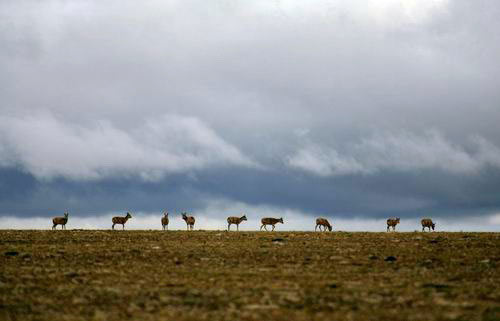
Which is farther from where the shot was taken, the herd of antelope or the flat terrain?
the herd of antelope

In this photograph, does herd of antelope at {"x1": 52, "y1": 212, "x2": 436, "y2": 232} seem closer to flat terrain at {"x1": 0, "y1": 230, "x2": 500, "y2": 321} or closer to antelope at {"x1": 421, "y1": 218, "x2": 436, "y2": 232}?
antelope at {"x1": 421, "y1": 218, "x2": 436, "y2": 232}

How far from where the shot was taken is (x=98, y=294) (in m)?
19.6

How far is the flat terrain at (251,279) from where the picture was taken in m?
17.1

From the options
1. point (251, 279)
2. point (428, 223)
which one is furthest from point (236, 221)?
point (251, 279)

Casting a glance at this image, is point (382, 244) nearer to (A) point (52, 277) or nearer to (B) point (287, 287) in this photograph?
(B) point (287, 287)

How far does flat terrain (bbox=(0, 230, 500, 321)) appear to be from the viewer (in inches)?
673

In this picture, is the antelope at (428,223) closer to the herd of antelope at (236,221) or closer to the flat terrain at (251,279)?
the herd of antelope at (236,221)

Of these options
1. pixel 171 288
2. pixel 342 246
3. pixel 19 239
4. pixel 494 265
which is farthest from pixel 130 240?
pixel 494 265

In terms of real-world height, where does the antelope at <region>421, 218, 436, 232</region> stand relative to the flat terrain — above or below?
above

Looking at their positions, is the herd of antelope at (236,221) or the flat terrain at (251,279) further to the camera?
the herd of antelope at (236,221)

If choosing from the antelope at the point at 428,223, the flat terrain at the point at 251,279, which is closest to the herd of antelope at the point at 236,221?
the antelope at the point at 428,223

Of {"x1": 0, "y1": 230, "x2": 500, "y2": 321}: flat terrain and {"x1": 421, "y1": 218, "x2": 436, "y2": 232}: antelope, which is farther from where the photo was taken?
{"x1": 421, "y1": 218, "x2": 436, "y2": 232}: antelope

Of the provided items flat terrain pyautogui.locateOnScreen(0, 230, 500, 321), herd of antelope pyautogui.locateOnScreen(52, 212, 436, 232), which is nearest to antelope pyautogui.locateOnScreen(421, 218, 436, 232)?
herd of antelope pyautogui.locateOnScreen(52, 212, 436, 232)

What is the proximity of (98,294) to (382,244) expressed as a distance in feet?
60.7
